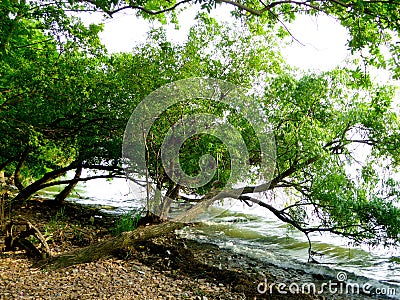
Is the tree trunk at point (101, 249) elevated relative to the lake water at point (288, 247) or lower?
elevated

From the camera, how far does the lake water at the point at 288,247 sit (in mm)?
7576

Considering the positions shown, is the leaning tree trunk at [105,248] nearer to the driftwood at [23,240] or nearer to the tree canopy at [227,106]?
the driftwood at [23,240]

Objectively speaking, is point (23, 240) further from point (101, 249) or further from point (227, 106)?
point (227, 106)

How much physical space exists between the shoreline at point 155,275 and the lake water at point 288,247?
2.84ft

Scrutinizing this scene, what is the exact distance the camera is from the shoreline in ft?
14.5

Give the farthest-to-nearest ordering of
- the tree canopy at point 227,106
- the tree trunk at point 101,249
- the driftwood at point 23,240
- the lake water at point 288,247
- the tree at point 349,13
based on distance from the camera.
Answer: the lake water at point 288,247
the tree canopy at point 227,106
the driftwood at point 23,240
the tree trunk at point 101,249
the tree at point 349,13

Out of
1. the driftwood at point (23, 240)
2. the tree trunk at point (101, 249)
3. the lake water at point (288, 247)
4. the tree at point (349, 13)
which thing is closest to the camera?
the tree at point (349, 13)

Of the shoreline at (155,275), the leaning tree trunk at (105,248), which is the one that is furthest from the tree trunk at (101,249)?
the shoreline at (155,275)

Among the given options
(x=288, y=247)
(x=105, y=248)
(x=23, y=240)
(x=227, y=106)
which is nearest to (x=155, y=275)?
(x=105, y=248)

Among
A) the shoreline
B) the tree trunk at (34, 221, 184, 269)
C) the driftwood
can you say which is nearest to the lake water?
the shoreline

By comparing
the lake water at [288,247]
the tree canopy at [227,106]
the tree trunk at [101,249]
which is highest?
the tree canopy at [227,106]

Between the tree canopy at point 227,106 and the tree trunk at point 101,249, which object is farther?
the tree canopy at point 227,106

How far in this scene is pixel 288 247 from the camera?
9641mm

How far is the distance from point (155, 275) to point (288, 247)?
5.12m
